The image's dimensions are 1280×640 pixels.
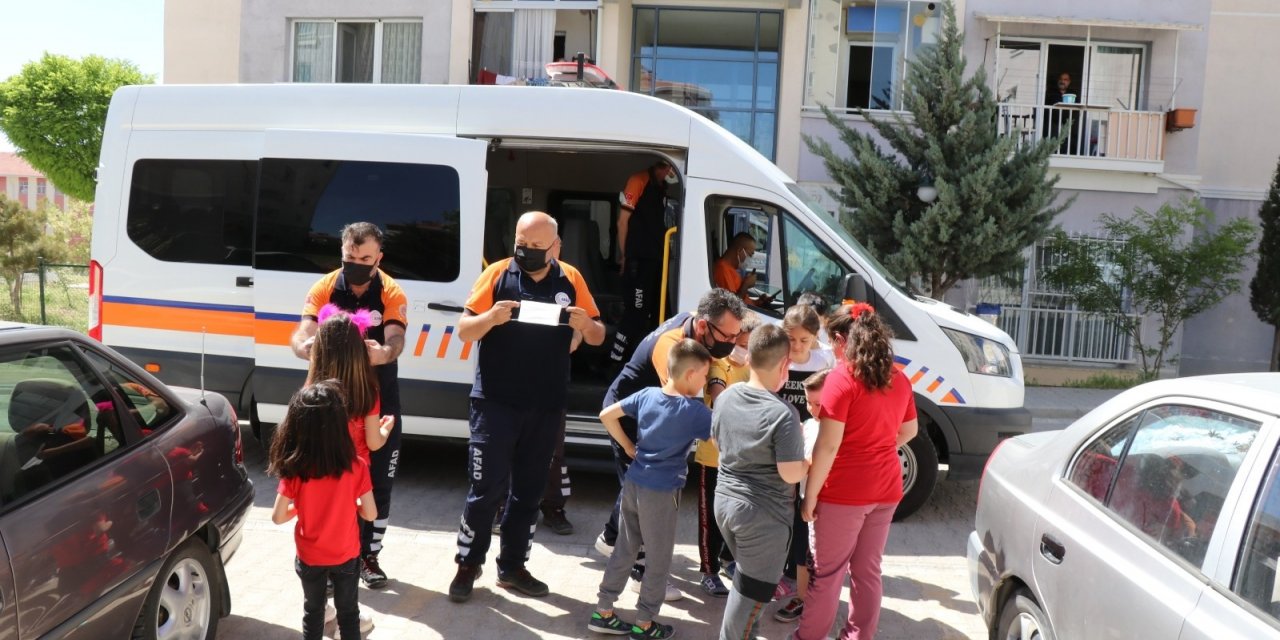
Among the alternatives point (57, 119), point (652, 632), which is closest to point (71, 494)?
point (652, 632)

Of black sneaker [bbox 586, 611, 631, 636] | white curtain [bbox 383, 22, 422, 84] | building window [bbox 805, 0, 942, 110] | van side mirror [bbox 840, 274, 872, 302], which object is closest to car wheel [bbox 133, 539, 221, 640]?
black sneaker [bbox 586, 611, 631, 636]

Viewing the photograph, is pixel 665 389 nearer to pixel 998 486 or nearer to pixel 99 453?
pixel 998 486

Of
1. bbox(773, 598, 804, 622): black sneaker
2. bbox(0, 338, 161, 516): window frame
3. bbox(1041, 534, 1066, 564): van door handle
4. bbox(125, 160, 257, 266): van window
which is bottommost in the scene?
bbox(773, 598, 804, 622): black sneaker

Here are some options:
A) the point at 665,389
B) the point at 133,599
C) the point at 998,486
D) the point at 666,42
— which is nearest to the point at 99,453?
the point at 133,599

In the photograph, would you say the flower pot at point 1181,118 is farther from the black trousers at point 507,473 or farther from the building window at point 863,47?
the black trousers at point 507,473

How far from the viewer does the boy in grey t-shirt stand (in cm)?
380

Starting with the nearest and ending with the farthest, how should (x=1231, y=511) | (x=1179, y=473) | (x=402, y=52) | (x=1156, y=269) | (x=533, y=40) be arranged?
(x=1231, y=511) → (x=1179, y=473) → (x=1156, y=269) → (x=533, y=40) → (x=402, y=52)

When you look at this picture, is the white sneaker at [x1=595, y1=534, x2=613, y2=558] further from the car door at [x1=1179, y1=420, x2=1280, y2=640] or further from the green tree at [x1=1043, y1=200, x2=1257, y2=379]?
the green tree at [x1=1043, y1=200, x2=1257, y2=379]

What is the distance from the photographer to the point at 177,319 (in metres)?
7.03

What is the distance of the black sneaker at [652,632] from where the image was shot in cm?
446

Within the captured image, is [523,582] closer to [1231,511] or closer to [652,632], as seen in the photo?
[652,632]

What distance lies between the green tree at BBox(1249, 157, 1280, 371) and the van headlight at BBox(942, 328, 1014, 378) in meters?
10.6

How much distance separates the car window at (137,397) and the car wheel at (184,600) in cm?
49

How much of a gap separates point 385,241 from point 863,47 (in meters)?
11.3
